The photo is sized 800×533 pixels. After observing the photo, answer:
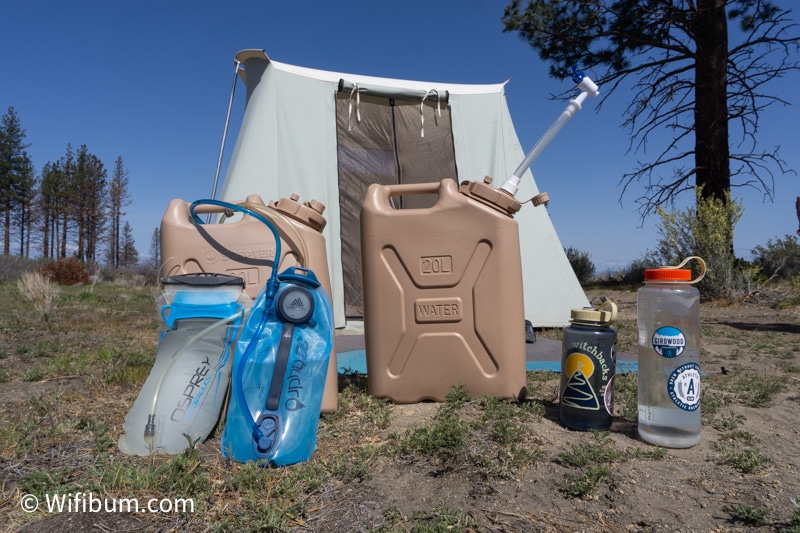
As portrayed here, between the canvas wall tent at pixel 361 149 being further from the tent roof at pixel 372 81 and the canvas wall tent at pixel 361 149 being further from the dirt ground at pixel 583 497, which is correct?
the dirt ground at pixel 583 497

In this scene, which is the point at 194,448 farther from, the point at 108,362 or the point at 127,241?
the point at 127,241

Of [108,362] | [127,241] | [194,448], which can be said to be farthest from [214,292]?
[127,241]

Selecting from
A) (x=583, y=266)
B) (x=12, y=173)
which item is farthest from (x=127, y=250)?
(x=583, y=266)

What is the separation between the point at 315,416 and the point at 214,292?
50 centimetres

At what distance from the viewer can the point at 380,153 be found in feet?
14.8

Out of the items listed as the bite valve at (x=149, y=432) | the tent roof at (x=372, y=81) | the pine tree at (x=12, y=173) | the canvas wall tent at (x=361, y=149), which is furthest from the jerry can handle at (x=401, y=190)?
the pine tree at (x=12, y=173)

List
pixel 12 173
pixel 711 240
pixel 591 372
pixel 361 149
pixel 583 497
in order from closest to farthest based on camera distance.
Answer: pixel 583 497 < pixel 591 372 < pixel 361 149 < pixel 711 240 < pixel 12 173

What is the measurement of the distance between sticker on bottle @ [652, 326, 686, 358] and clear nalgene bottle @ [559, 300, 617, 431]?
0.48ft

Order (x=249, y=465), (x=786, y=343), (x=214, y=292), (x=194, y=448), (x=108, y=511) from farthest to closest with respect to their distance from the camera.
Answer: (x=786, y=343) → (x=214, y=292) → (x=194, y=448) → (x=249, y=465) → (x=108, y=511)

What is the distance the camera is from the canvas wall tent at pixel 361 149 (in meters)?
4.12

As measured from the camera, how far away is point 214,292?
1572 millimetres

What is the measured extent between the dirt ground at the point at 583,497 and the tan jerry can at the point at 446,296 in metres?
0.19

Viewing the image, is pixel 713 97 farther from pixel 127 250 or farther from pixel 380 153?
pixel 127 250

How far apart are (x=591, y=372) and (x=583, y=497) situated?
483 millimetres
